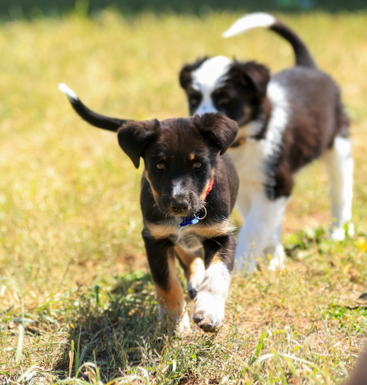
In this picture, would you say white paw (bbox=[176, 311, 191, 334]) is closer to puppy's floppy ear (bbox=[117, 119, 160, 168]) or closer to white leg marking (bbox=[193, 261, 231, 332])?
white leg marking (bbox=[193, 261, 231, 332])

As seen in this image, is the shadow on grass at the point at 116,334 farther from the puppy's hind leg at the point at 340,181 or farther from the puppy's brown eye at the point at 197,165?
the puppy's hind leg at the point at 340,181

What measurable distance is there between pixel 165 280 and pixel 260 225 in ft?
4.91

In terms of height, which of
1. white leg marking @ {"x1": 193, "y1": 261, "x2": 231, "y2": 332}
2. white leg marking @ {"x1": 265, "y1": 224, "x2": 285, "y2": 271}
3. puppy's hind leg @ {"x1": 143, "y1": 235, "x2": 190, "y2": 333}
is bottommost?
white leg marking @ {"x1": 265, "y1": 224, "x2": 285, "y2": 271}

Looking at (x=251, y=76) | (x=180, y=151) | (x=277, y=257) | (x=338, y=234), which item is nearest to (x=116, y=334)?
(x=180, y=151)

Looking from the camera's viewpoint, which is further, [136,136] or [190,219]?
[190,219]

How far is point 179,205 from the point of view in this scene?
2.36m

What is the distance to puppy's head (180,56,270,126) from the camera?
12.6 feet

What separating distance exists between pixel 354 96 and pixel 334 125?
3.91 meters

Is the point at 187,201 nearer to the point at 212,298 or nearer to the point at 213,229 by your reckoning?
the point at 213,229

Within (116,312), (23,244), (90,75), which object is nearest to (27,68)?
(90,75)

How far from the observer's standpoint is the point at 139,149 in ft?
8.36

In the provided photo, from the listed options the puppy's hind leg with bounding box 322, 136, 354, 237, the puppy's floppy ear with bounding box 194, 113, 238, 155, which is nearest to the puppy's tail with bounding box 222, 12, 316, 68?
the puppy's hind leg with bounding box 322, 136, 354, 237

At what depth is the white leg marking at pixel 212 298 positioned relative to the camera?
234 cm

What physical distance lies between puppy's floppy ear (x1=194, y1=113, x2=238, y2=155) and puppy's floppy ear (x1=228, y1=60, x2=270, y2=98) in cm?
134
